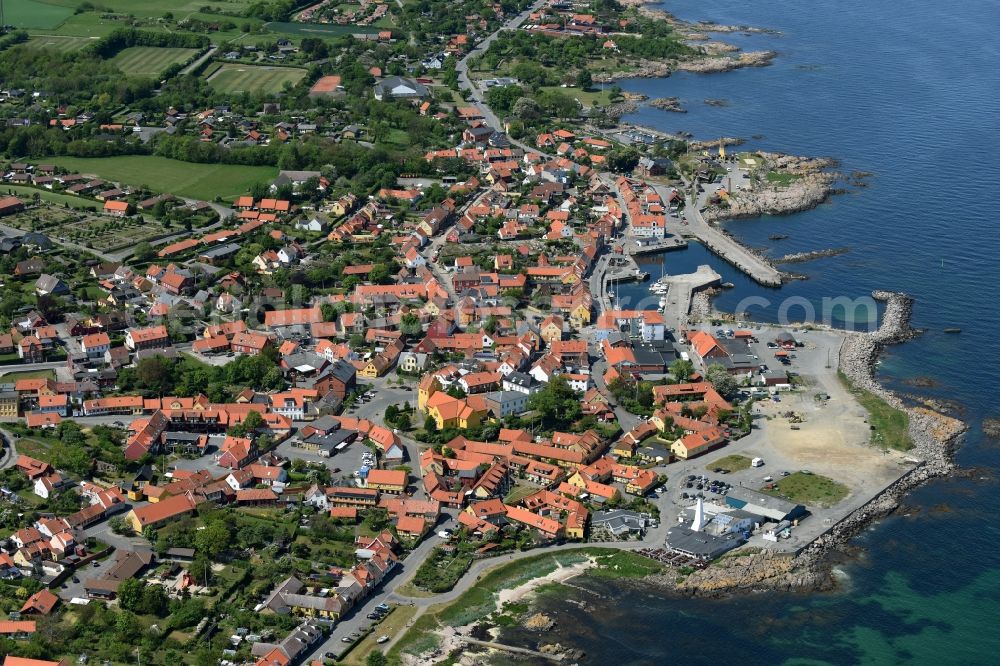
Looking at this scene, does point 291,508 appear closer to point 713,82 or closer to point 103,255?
point 103,255

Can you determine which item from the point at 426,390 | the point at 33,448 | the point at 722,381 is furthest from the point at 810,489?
the point at 33,448

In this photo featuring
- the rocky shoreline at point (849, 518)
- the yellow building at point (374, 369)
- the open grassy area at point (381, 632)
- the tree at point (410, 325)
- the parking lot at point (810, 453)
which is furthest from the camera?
the tree at point (410, 325)

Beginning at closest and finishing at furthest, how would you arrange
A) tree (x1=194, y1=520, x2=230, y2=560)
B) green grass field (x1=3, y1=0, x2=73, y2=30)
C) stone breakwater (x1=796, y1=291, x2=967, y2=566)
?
tree (x1=194, y1=520, x2=230, y2=560)
stone breakwater (x1=796, y1=291, x2=967, y2=566)
green grass field (x1=3, y1=0, x2=73, y2=30)

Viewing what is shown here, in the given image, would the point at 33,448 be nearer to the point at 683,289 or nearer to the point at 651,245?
the point at 683,289

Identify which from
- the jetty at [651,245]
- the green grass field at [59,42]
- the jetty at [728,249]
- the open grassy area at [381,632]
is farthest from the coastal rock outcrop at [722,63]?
the open grassy area at [381,632]

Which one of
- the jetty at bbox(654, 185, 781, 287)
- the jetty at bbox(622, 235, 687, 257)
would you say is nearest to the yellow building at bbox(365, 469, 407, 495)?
the jetty at bbox(654, 185, 781, 287)

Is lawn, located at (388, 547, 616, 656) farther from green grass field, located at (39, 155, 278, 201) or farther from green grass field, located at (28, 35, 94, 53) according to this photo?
green grass field, located at (28, 35, 94, 53)

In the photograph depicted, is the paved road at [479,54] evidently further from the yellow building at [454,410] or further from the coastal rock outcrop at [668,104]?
the yellow building at [454,410]
